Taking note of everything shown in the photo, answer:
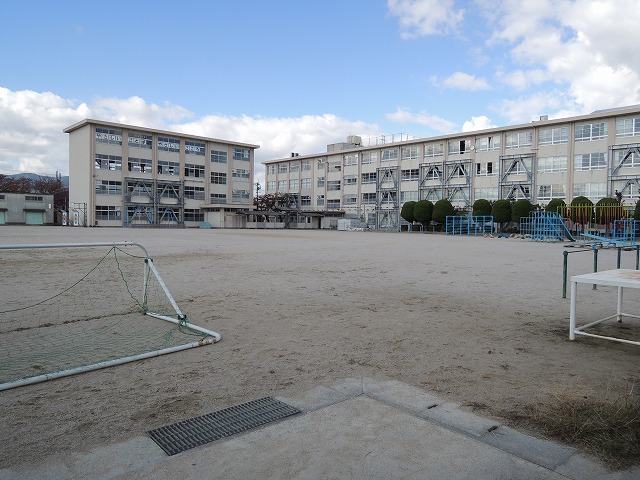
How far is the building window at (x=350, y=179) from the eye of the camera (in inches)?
3255

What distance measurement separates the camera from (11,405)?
4051mm

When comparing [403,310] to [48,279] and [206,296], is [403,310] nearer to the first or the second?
[206,296]

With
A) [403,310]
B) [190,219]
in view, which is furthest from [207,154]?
[403,310]

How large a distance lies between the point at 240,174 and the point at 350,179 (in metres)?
18.5

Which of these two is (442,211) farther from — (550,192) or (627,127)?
(627,127)

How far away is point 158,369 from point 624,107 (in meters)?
63.9

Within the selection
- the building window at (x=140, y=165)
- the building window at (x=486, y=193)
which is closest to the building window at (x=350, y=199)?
→ the building window at (x=486, y=193)

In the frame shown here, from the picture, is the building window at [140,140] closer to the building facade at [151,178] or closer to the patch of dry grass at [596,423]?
the building facade at [151,178]

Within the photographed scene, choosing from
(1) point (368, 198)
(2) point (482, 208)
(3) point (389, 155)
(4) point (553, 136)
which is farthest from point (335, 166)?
(4) point (553, 136)

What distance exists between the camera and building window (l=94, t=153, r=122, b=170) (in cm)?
6675

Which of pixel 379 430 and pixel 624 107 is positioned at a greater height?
pixel 624 107

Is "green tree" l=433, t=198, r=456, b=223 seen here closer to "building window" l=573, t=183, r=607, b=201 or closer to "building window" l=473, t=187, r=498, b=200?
"building window" l=473, t=187, r=498, b=200

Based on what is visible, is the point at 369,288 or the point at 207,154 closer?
the point at 369,288

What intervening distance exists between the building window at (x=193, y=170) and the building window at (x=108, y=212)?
476 inches
